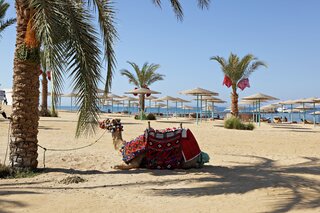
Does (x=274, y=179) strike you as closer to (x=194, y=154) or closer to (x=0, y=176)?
(x=194, y=154)

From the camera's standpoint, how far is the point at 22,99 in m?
6.52

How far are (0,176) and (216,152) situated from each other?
19.7 feet

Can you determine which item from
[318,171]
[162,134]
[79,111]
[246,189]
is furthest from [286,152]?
[79,111]

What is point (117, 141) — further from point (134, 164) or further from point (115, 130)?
point (134, 164)

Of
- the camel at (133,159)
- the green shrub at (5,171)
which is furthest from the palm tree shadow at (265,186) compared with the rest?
the green shrub at (5,171)

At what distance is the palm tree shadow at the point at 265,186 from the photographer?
430 cm

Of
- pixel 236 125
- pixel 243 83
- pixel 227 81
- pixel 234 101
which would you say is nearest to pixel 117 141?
pixel 236 125

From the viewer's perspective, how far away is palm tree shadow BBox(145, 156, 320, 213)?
430 cm

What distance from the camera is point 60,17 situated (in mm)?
5656

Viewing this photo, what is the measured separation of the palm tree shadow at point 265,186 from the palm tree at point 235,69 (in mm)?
17656

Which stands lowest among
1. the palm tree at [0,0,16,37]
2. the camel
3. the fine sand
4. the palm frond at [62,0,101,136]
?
the fine sand

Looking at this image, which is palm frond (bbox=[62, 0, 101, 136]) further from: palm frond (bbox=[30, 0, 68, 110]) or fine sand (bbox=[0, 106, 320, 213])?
fine sand (bbox=[0, 106, 320, 213])

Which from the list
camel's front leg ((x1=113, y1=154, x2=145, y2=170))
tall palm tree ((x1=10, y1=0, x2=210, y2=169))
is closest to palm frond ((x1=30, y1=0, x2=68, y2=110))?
tall palm tree ((x1=10, y1=0, x2=210, y2=169))

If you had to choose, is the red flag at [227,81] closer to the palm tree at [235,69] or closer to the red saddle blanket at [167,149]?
the palm tree at [235,69]
